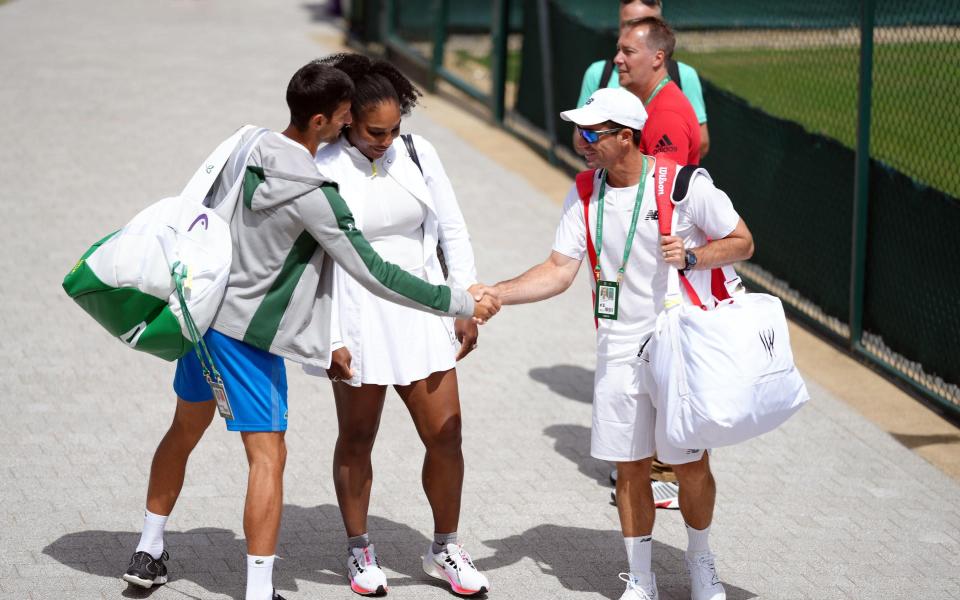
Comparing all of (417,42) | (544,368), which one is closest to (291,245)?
(544,368)

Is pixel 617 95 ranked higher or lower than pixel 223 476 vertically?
higher

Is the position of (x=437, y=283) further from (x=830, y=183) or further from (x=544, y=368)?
(x=830, y=183)

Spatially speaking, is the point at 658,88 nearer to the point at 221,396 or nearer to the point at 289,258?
the point at 289,258

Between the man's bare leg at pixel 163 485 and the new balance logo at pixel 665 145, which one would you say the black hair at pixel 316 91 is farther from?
the new balance logo at pixel 665 145

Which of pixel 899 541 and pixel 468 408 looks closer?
pixel 899 541

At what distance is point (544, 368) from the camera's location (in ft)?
25.8

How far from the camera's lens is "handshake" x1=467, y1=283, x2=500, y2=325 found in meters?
4.86

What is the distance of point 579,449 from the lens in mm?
6738

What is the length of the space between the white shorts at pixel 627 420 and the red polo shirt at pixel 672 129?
1418 mm

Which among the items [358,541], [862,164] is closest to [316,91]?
[358,541]

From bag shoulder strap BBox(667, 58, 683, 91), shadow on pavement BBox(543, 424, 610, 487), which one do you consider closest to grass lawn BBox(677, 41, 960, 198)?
bag shoulder strap BBox(667, 58, 683, 91)

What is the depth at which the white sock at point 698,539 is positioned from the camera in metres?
4.99

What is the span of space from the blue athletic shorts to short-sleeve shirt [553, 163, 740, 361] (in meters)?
1.25

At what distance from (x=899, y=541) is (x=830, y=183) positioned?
3.24 metres
